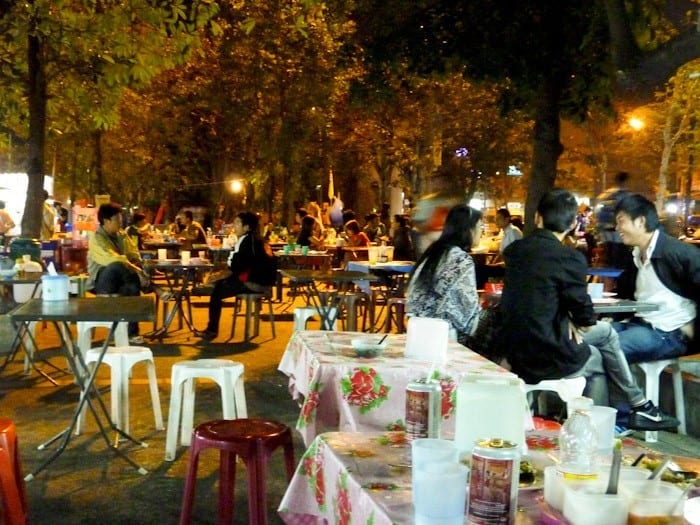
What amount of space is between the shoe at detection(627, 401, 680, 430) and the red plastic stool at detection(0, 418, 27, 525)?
4.04 m

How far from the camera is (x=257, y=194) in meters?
28.4

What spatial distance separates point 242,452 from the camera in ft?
11.5

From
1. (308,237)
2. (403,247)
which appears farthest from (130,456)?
(308,237)

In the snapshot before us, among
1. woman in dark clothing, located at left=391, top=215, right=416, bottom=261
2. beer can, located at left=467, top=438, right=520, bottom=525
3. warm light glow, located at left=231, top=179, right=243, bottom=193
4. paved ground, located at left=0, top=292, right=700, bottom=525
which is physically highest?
warm light glow, located at left=231, top=179, right=243, bottom=193

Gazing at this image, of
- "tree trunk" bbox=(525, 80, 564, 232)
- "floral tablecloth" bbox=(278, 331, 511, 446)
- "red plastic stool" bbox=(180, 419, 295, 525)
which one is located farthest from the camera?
"tree trunk" bbox=(525, 80, 564, 232)

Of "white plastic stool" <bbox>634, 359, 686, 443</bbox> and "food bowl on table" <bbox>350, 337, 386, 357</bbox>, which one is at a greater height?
"food bowl on table" <bbox>350, 337, 386, 357</bbox>

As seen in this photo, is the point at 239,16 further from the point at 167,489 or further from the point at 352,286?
the point at 167,489

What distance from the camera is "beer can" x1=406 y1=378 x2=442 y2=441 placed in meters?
2.61

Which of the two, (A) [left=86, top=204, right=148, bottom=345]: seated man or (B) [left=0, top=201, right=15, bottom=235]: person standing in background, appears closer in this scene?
(A) [left=86, top=204, right=148, bottom=345]: seated man

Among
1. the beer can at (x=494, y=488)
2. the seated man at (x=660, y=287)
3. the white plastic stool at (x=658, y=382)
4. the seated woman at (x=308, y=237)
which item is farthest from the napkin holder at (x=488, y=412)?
the seated woman at (x=308, y=237)

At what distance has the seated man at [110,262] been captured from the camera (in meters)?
8.98

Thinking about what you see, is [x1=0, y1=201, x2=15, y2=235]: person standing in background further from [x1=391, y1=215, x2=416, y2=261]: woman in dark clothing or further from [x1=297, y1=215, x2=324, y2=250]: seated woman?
[x1=391, y1=215, x2=416, y2=261]: woman in dark clothing

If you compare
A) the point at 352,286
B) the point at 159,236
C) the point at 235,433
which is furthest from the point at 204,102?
the point at 235,433

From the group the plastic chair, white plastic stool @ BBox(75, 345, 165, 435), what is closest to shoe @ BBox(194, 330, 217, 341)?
white plastic stool @ BBox(75, 345, 165, 435)
